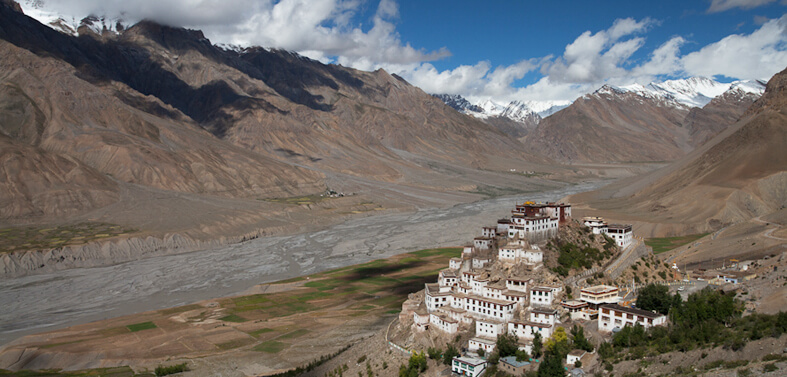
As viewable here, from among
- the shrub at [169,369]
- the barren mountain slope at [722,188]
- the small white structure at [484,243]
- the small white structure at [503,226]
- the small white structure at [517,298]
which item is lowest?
the shrub at [169,369]

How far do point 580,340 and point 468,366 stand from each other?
7.17m

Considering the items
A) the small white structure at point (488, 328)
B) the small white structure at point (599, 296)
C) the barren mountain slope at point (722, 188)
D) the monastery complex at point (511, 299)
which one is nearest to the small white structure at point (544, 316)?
the monastery complex at point (511, 299)


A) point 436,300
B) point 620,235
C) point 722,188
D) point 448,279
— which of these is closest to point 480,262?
point 448,279

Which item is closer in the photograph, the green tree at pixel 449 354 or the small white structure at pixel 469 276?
the green tree at pixel 449 354

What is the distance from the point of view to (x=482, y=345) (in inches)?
1660

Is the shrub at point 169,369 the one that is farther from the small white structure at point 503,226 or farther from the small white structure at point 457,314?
the small white structure at point 503,226

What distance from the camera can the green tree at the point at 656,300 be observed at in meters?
41.6

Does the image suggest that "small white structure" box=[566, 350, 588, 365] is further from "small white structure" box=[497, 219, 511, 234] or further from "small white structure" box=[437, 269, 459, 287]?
"small white structure" box=[497, 219, 511, 234]

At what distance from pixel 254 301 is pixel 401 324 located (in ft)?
97.7

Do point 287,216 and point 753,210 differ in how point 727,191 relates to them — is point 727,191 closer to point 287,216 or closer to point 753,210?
point 753,210

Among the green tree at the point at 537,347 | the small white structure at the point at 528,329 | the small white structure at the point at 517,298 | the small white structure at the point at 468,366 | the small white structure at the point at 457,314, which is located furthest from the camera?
the small white structure at the point at 457,314

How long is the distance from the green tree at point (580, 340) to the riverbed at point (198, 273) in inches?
1479

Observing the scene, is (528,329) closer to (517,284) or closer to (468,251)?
(517,284)

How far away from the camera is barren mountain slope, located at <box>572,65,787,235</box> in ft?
337
